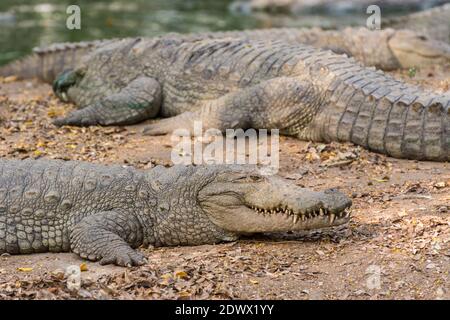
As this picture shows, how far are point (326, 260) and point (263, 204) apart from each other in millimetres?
641

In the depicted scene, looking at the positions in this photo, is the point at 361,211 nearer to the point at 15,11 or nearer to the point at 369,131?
the point at 369,131

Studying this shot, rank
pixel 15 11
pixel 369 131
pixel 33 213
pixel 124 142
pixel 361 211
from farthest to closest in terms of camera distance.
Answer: pixel 15 11
pixel 124 142
pixel 369 131
pixel 361 211
pixel 33 213

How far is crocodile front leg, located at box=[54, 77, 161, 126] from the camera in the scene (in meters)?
9.95

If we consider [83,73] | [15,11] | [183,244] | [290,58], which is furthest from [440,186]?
[15,11]

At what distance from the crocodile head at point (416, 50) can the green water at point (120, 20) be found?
6278 mm

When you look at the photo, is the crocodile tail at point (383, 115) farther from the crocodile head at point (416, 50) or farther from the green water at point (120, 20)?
the green water at point (120, 20)

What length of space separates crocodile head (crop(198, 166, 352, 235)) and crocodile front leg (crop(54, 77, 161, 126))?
3.91 meters

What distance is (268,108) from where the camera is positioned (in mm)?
9148

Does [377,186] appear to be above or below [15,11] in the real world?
below

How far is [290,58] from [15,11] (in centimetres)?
1399

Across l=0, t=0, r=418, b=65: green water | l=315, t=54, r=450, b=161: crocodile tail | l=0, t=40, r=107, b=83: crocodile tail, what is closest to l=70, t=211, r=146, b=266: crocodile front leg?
l=315, t=54, r=450, b=161: crocodile tail

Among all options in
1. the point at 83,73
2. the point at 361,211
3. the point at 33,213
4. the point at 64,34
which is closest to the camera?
the point at 33,213

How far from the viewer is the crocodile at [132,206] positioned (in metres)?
6.22

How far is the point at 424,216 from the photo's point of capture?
251 inches
